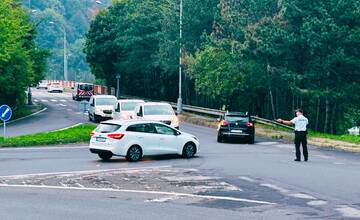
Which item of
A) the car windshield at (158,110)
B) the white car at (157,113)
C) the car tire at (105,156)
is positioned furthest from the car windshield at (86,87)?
the car tire at (105,156)

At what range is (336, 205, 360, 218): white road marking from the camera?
1384 centimetres

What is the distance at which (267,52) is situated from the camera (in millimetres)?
43219

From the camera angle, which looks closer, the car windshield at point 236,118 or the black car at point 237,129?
the black car at point 237,129

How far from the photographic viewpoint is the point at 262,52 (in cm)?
4356

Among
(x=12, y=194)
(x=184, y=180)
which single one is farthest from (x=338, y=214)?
(x=12, y=194)

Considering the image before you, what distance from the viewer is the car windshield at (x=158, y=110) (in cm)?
3769

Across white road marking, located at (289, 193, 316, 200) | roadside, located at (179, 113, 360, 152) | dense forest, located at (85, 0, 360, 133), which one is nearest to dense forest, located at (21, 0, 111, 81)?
dense forest, located at (85, 0, 360, 133)

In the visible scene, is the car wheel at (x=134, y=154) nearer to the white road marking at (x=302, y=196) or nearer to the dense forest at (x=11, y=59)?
the white road marking at (x=302, y=196)

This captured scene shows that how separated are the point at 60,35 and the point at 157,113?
455 feet

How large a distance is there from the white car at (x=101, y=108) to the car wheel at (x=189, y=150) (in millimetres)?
21092

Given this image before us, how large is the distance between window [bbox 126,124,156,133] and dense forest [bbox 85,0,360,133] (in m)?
18.4

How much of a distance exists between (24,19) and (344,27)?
35325mm

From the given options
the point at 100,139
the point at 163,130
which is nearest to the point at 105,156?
the point at 100,139

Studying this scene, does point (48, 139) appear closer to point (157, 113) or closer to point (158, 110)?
point (157, 113)
